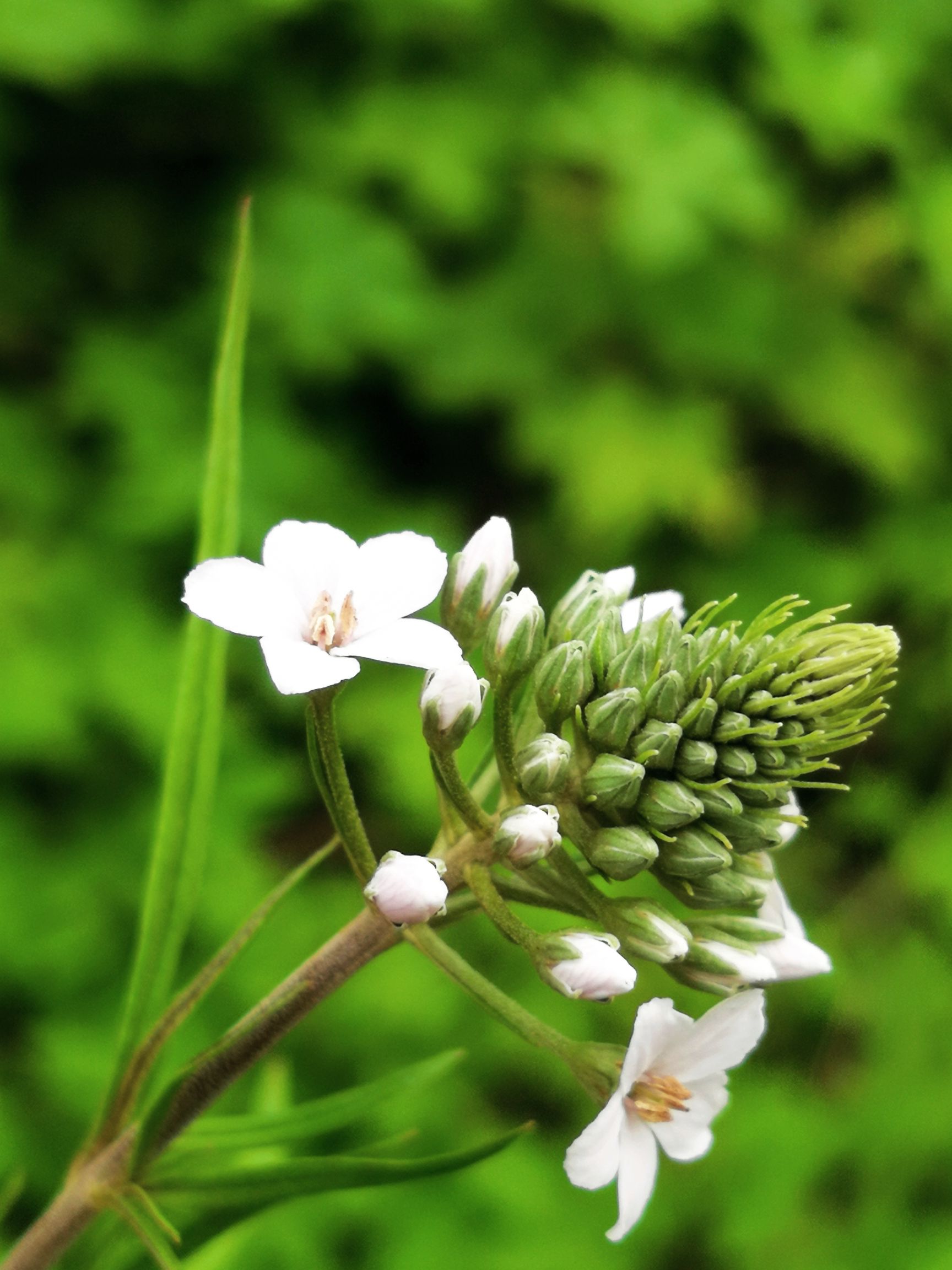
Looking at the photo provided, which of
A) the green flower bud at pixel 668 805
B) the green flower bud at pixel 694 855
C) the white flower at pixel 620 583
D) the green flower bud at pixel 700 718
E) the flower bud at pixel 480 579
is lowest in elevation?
the green flower bud at pixel 694 855

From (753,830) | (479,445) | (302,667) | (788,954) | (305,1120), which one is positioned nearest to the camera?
(302,667)

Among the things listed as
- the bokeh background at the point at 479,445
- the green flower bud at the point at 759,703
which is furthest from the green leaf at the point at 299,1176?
the bokeh background at the point at 479,445

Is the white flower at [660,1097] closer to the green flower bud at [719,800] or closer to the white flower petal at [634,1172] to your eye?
the white flower petal at [634,1172]

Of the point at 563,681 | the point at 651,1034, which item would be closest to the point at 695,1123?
the point at 651,1034

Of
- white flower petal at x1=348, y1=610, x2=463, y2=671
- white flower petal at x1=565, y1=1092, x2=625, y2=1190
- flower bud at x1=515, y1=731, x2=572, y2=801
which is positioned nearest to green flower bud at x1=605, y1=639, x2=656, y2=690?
flower bud at x1=515, y1=731, x2=572, y2=801

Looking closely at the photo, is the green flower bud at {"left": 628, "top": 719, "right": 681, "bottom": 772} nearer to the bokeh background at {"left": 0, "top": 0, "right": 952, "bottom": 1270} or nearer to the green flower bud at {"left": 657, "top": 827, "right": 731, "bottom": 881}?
the green flower bud at {"left": 657, "top": 827, "right": 731, "bottom": 881}

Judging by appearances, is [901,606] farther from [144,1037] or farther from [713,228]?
[144,1037]

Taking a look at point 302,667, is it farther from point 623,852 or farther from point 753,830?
point 753,830
